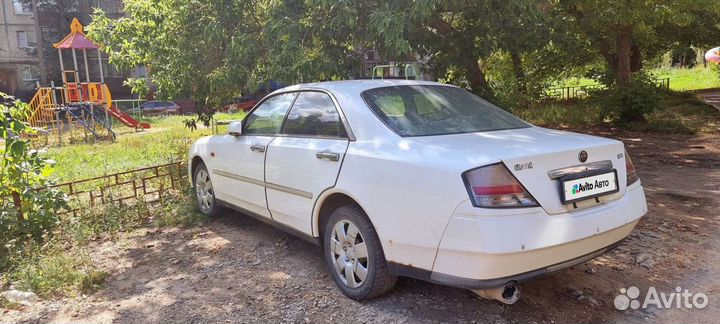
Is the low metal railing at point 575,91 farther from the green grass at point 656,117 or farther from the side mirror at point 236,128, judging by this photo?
the side mirror at point 236,128

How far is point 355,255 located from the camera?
3.46 metres

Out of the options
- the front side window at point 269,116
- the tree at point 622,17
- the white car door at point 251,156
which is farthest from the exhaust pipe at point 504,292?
the tree at point 622,17

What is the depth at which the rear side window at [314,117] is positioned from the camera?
382 centimetres

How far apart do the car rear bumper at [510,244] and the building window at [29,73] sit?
131ft

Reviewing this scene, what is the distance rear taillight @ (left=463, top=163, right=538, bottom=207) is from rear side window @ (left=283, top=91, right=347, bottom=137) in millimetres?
1187

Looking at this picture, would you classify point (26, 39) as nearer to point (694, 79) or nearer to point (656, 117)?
point (656, 117)

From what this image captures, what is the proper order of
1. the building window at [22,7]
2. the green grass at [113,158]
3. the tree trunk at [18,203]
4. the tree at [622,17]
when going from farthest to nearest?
1. the building window at [22,7]
2. the tree at [622,17]
3. the green grass at [113,158]
4. the tree trunk at [18,203]

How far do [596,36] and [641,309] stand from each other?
1074cm

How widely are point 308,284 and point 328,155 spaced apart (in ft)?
3.29

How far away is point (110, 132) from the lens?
55.0 ft

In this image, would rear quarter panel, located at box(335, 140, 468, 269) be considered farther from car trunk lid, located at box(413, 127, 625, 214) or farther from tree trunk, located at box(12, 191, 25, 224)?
tree trunk, located at box(12, 191, 25, 224)

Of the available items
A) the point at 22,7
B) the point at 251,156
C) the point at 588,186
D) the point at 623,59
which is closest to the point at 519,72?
the point at 623,59

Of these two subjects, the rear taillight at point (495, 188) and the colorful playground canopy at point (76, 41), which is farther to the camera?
the colorful playground canopy at point (76, 41)

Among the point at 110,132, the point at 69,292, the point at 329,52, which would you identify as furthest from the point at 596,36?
the point at 110,132
